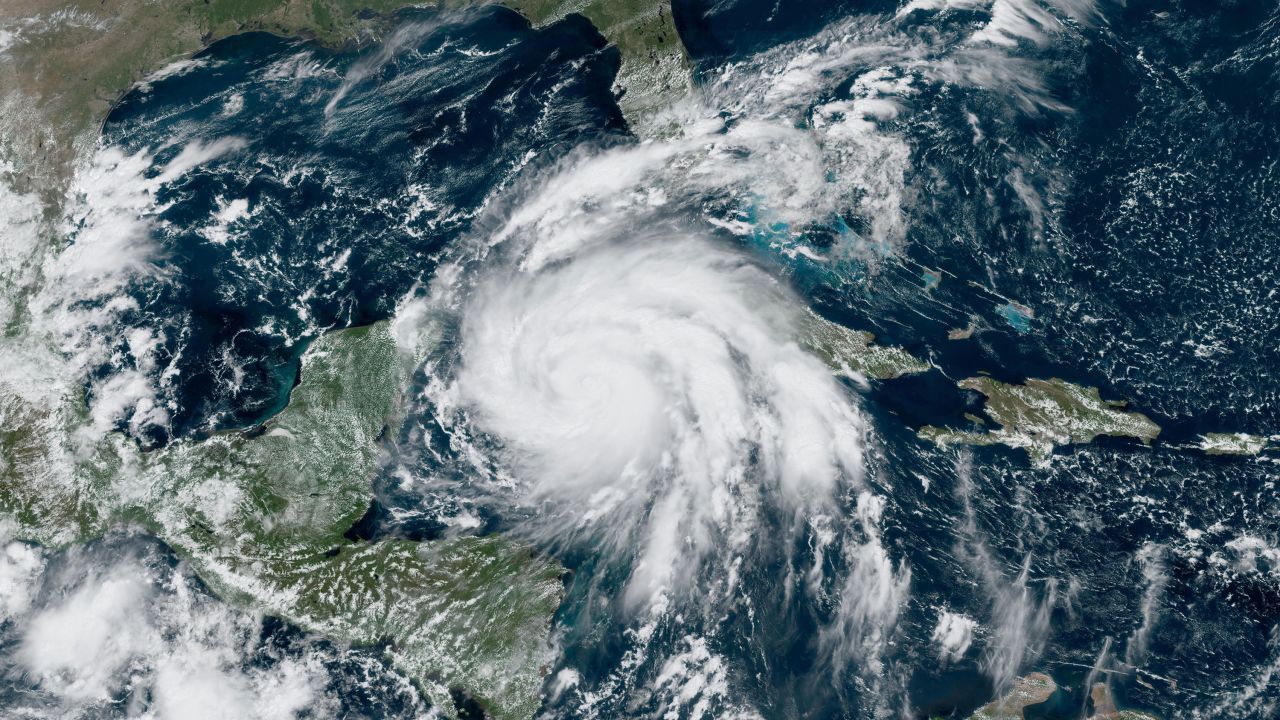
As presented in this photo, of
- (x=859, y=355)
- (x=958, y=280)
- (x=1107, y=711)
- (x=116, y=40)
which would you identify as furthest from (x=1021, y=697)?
(x=116, y=40)

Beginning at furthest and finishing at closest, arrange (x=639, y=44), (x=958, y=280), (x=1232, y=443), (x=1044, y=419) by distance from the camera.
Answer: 1. (x=639, y=44)
2. (x=958, y=280)
3. (x=1044, y=419)
4. (x=1232, y=443)

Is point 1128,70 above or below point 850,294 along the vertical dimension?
above

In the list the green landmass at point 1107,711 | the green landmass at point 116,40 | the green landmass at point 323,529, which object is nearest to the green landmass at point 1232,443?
the green landmass at point 1107,711

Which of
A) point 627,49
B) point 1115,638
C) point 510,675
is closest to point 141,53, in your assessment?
point 627,49

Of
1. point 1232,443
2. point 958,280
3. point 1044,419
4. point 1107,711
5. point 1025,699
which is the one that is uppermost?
point 958,280

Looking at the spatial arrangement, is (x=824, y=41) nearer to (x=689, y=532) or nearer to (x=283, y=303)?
(x=689, y=532)

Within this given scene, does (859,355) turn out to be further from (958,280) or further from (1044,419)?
(1044,419)
